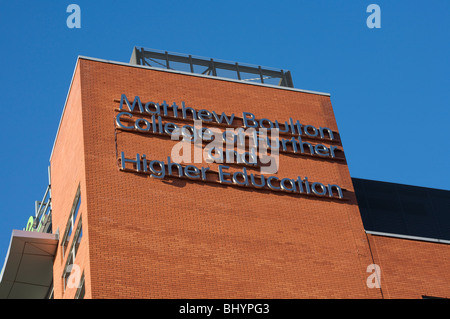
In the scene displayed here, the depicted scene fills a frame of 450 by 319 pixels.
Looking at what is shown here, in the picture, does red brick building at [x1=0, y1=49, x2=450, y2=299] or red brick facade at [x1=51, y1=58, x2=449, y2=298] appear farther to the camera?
red brick building at [x1=0, y1=49, x2=450, y2=299]

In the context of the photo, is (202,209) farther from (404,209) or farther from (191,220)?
(404,209)

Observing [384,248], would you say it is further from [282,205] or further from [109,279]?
[109,279]

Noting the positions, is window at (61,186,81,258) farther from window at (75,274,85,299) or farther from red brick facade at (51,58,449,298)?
window at (75,274,85,299)

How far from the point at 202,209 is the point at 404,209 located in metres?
11.5

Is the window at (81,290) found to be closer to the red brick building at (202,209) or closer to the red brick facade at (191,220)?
the red brick building at (202,209)

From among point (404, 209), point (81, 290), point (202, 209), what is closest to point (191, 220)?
point (202, 209)

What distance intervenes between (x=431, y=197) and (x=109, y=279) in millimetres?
17762

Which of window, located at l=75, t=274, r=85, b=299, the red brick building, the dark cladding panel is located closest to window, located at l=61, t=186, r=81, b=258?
the red brick building

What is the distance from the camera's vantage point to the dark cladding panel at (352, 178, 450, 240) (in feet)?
121

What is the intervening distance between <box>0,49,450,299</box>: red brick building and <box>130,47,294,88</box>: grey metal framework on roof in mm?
1550

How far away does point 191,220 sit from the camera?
29.5 meters

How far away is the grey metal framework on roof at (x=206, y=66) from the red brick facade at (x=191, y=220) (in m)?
1.68

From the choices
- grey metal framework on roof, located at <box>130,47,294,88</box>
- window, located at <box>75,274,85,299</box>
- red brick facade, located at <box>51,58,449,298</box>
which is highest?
grey metal framework on roof, located at <box>130,47,294,88</box>
